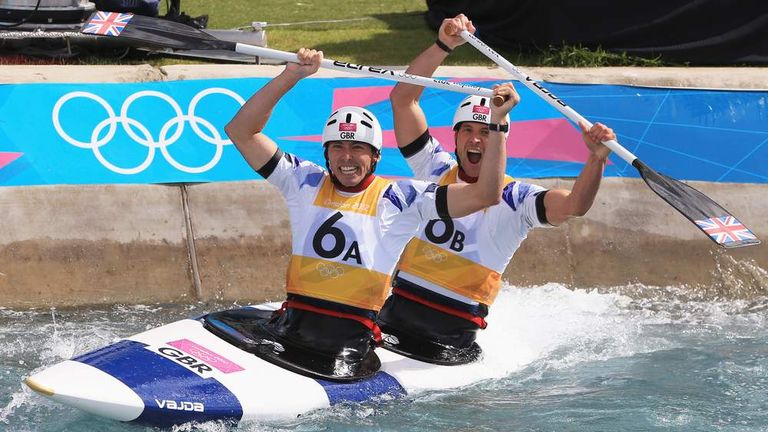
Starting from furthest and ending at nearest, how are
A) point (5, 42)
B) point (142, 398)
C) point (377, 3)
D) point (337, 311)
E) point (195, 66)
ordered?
1. point (377, 3)
2. point (5, 42)
3. point (195, 66)
4. point (337, 311)
5. point (142, 398)

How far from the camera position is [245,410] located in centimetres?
671

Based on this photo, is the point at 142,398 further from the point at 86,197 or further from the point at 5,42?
the point at 5,42

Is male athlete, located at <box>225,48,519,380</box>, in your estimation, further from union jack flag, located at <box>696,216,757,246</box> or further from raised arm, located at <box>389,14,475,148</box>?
union jack flag, located at <box>696,216,757,246</box>

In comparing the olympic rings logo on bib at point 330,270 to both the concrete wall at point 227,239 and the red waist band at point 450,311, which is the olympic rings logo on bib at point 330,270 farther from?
the concrete wall at point 227,239

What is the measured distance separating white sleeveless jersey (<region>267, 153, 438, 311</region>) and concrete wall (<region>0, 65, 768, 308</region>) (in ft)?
9.75

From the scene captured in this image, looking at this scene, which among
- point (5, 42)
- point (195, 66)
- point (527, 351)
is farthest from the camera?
point (5, 42)

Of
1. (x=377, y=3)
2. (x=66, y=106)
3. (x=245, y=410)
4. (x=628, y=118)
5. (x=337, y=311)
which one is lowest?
(x=245, y=410)

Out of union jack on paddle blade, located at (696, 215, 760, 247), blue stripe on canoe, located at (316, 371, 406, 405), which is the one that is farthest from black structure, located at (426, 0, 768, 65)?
blue stripe on canoe, located at (316, 371, 406, 405)

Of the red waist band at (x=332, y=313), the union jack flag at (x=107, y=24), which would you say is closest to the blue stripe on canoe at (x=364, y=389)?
the red waist band at (x=332, y=313)

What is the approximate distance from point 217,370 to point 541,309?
11.4ft

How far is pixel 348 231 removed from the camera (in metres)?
7.19

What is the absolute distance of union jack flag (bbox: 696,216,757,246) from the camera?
22.4ft

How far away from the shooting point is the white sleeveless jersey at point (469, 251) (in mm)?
7793

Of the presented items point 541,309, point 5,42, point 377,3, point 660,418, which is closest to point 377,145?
point 660,418
